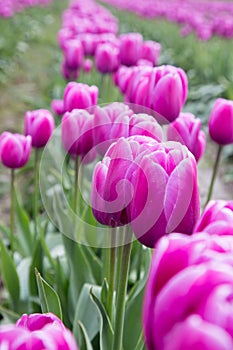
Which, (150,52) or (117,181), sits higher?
(117,181)

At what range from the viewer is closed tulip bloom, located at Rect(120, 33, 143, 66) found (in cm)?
213

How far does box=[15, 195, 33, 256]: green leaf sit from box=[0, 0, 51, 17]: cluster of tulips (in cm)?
550

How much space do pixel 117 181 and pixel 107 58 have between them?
5.32 ft

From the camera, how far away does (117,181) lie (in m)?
0.68

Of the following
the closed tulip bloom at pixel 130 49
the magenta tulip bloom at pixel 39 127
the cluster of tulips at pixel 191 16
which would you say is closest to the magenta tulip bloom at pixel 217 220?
the magenta tulip bloom at pixel 39 127

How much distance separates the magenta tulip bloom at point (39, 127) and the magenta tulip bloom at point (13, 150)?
6cm

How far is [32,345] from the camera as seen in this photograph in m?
0.41

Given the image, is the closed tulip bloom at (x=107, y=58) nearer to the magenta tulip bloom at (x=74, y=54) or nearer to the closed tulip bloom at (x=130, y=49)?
the closed tulip bloom at (x=130, y=49)

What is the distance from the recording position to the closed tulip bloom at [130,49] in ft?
6.99

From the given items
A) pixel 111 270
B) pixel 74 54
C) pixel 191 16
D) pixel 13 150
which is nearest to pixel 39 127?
pixel 13 150

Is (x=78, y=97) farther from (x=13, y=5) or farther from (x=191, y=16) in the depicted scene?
(x=13, y=5)

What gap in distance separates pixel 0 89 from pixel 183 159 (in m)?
4.78

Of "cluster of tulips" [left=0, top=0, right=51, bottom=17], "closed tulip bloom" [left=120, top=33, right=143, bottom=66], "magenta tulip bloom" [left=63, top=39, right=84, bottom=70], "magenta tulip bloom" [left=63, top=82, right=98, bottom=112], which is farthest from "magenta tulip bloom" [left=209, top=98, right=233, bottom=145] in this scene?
"cluster of tulips" [left=0, top=0, right=51, bottom=17]

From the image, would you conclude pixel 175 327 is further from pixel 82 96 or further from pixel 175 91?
pixel 82 96
